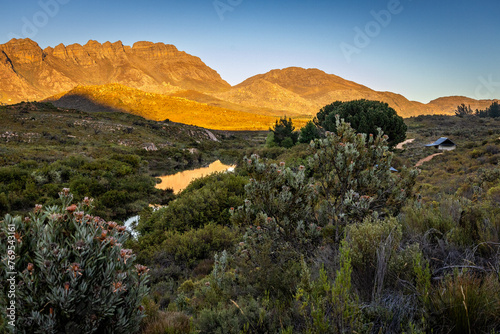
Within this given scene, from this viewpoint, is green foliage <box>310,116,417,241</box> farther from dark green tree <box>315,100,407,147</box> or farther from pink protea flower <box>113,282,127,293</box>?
dark green tree <box>315,100,407,147</box>

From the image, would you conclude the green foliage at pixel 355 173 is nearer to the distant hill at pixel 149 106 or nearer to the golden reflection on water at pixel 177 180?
the golden reflection on water at pixel 177 180

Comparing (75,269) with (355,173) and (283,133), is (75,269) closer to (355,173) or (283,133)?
(355,173)

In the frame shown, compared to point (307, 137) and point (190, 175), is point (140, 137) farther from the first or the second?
point (307, 137)

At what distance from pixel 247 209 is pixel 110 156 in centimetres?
2615

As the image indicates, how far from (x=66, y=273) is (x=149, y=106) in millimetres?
95591

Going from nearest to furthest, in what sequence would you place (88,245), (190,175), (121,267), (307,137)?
(88,245), (121,267), (190,175), (307,137)

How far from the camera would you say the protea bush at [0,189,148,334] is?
190cm

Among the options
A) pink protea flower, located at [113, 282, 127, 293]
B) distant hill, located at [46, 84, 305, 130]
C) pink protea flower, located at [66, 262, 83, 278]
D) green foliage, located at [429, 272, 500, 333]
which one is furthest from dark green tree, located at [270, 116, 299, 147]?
distant hill, located at [46, 84, 305, 130]

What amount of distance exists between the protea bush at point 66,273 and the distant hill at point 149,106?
276 ft

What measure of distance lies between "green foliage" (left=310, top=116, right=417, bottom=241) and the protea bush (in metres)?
3.65

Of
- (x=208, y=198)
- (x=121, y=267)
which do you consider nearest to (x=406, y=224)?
(x=121, y=267)

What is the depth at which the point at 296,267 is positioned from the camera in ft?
12.6

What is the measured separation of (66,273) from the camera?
196 cm

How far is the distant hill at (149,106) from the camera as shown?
8469cm
